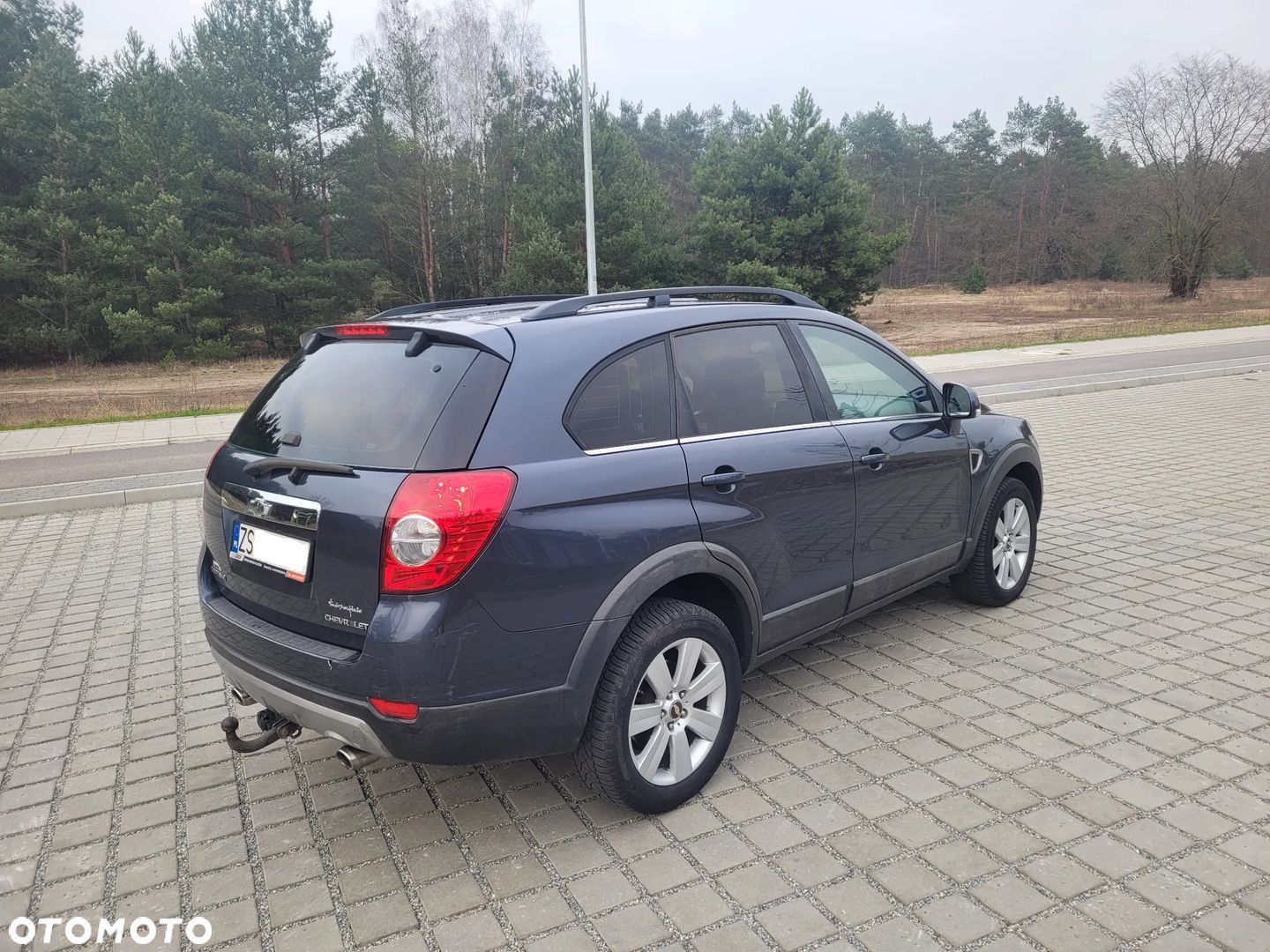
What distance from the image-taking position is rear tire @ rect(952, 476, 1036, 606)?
186 inches

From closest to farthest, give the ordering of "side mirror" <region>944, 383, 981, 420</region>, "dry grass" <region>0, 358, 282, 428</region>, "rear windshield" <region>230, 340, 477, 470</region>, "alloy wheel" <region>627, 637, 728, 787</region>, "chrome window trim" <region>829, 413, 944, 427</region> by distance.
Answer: "rear windshield" <region>230, 340, 477, 470</region>, "alloy wheel" <region>627, 637, 728, 787</region>, "chrome window trim" <region>829, 413, 944, 427</region>, "side mirror" <region>944, 383, 981, 420</region>, "dry grass" <region>0, 358, 282, 428</region>

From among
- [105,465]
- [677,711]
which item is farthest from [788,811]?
[105,465]

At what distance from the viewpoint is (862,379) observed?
4.09 metres

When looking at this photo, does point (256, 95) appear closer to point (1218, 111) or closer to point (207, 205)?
point (207, 205)

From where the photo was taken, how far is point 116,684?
Answer: 14.4ft

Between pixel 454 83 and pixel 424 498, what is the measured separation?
127 ft

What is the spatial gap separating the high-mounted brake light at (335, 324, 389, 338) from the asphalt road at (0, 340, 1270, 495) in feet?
24.2

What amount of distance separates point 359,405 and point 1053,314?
43088 millimetres

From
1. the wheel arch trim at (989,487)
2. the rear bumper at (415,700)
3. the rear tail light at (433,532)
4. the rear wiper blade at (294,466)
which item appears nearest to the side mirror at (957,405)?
the wheel arch trim at (989,487)

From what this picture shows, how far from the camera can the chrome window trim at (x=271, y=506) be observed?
2.75 metres

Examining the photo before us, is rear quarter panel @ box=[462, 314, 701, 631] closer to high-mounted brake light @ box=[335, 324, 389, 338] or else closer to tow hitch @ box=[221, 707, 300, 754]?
high-mounted brake light @ box=[335, 324, 389, 338]

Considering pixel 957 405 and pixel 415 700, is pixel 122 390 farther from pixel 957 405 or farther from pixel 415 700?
pixel 415 700

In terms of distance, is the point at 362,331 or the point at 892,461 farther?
the point at 892,461

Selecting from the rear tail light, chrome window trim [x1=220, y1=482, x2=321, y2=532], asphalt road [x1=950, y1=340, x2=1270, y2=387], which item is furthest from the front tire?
asphalt road [x1=950, y1=340, x2=1270, y2=387]
